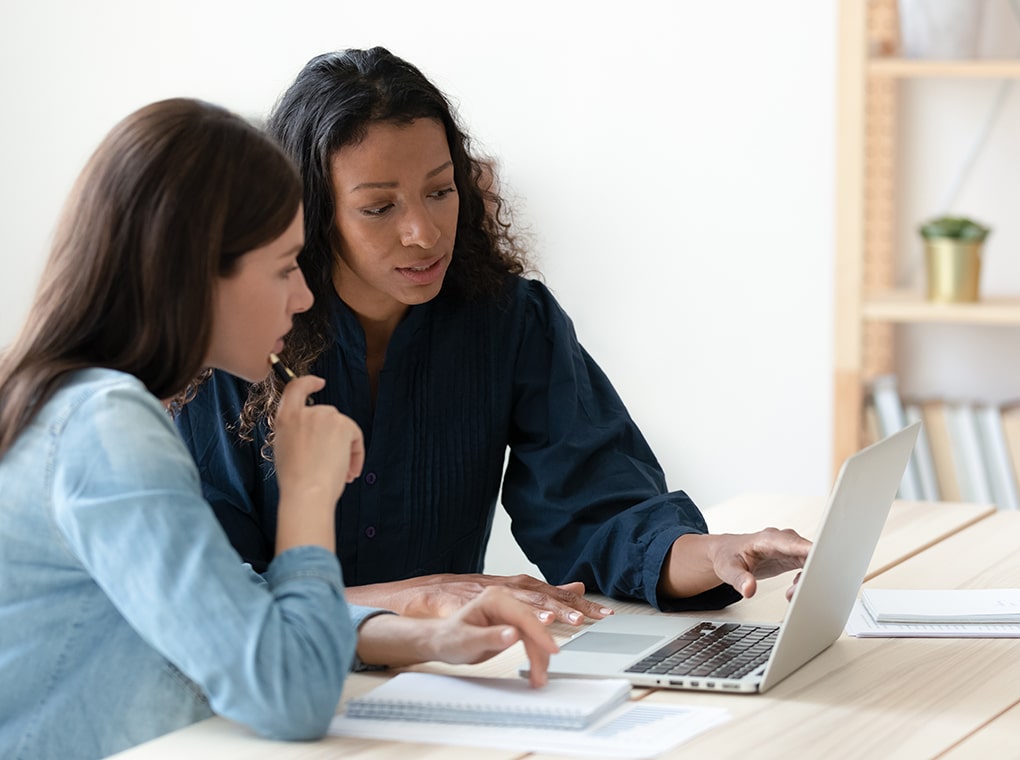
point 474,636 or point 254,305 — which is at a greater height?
point 254,305

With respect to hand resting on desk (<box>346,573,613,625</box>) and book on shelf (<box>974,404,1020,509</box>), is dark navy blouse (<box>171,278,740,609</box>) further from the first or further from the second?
book on shelf (<box>974,404,1020,509</box>)

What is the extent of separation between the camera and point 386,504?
174 centimetres

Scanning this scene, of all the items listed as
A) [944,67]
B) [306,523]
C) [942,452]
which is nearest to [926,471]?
[942,452]

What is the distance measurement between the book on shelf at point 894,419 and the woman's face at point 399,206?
145 cm

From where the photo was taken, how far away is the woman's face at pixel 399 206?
1611 millimetres

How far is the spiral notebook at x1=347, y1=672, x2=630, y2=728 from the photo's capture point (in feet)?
3.69

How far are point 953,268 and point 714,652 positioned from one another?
64.1 inches

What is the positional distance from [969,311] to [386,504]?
142 cm

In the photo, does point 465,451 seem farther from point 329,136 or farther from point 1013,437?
point 1013,437

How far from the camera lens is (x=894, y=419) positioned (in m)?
2.84

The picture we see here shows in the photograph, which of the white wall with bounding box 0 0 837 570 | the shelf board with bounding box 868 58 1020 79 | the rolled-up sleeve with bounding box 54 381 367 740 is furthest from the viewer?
the white wall with bounding box 0 0 837 570

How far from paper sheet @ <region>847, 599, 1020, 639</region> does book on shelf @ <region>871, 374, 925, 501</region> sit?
1433mm

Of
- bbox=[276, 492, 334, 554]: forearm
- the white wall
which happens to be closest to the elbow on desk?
bbox=[276, 492, 334, 554]: forearm

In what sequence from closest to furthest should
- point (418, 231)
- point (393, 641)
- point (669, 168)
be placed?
point (393, 641) < point (418, 231) < point (669, 168)
